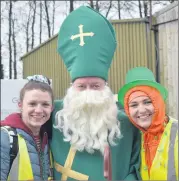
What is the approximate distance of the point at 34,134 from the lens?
197 cm

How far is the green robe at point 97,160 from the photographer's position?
220cm

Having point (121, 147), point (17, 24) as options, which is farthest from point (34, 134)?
point (17, 24)

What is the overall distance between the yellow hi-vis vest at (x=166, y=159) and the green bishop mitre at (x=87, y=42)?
23.4 inches

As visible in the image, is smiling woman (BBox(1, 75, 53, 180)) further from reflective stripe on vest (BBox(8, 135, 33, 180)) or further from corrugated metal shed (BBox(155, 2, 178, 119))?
corrugated metal shed (BBox(155, 2, 178, 119))

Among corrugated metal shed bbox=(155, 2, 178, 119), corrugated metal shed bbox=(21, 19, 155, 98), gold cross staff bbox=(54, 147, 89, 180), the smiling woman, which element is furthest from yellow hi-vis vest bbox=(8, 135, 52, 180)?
corrugated metal shed bbox=(21, 19, 155, 98)

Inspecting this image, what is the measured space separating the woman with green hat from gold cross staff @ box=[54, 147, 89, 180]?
1.21 ft

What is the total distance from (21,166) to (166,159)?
2.68ft

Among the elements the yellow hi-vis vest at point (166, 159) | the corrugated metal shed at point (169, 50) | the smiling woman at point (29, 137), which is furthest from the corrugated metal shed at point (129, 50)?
the smiling woman at point (29, 137)

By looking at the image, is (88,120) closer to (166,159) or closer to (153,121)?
(153,121)

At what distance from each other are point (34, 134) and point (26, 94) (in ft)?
0.72

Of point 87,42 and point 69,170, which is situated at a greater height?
point 87,42

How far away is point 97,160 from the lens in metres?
2.21

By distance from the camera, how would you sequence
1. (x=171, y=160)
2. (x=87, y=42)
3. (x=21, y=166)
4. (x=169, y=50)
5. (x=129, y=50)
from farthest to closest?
(x=129, y=50) < (x=169, y=50) < (x=87, y=42) < (x=171, y=160) < (x=21, y=166)

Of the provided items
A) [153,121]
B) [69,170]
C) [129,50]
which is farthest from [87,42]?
[129,50]
